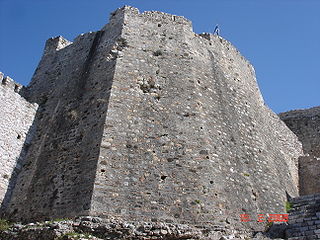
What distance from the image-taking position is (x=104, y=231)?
830cm

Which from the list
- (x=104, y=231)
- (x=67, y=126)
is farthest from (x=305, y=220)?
(x=67, y=126)

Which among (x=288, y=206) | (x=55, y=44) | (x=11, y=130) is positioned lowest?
(x=288, y=206)

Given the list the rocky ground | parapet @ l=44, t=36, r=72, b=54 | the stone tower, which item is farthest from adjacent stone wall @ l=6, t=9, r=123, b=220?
the rocky ground

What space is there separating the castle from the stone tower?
0.13 feet

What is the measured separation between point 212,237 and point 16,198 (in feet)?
20.3

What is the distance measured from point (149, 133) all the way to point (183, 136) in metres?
1.03

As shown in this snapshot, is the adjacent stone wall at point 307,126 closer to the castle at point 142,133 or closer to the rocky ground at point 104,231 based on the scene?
the castle at point 142,133

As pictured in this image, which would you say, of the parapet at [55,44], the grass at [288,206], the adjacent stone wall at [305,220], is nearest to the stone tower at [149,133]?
the grass at [288,206]

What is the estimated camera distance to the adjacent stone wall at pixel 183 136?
9.49 meters

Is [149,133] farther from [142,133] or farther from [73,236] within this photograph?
[73,236]

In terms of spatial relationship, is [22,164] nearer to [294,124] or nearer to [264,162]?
[264,162]

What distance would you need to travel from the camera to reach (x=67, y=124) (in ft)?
39.0

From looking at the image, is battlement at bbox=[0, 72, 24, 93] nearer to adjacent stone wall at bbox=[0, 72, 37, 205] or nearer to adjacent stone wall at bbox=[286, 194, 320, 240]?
adjacent stone wall at bbox=[0, 72, 37, 205]

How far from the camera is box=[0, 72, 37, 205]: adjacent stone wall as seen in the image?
11.6 metres
